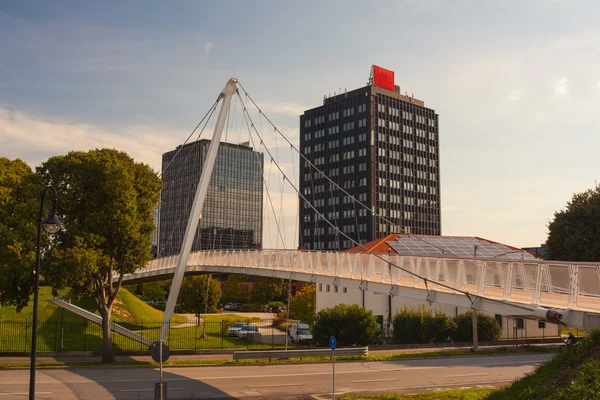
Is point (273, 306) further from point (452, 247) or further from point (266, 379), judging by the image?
point (266, 379)

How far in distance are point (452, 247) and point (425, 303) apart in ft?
58.0

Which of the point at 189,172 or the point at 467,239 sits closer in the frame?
the point at 467,239

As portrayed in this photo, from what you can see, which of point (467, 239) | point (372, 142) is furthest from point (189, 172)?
point (467, 239)

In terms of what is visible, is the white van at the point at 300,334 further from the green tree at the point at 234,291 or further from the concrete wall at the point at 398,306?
the green tree at the point at 234,291

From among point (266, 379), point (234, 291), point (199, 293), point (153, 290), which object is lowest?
point (266, 379)

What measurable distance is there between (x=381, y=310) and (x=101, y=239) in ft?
104

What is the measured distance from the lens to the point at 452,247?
6881 cm

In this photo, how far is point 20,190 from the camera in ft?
108

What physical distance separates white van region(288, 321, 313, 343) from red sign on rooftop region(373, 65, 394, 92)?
101m

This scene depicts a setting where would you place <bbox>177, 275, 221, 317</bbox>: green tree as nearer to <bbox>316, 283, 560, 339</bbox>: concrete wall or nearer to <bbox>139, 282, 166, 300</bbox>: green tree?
<bbox>316, 283, 560, 339</bbox>: concrete wall

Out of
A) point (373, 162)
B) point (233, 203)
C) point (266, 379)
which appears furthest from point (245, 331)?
point (233, 203)

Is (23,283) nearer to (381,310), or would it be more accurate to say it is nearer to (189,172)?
(381,310)

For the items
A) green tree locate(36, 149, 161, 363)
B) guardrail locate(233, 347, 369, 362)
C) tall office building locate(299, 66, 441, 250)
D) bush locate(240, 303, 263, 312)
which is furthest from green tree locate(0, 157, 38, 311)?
tall office building locate(299, 66, 441, 250)

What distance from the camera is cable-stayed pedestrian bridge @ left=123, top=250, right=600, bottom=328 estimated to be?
1567 centimetres
